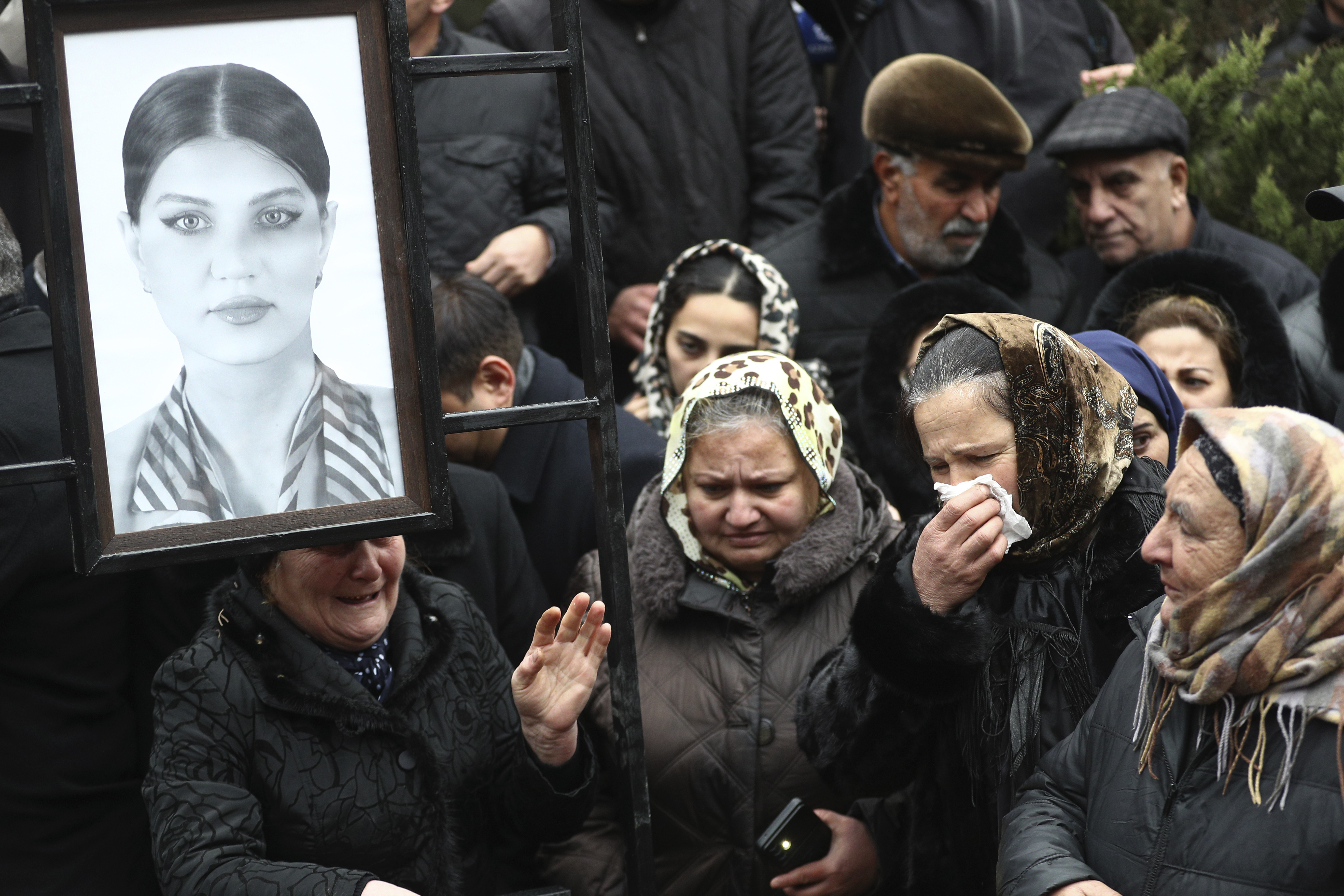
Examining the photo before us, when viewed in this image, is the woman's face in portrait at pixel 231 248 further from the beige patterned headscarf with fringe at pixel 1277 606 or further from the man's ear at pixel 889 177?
the man's ear at pixel 889 177

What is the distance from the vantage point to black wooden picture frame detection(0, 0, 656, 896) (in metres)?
1.94

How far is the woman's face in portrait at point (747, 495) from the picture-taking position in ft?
10.0

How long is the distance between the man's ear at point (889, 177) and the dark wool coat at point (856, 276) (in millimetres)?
37

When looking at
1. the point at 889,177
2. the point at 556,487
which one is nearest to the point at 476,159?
the point at 556,487

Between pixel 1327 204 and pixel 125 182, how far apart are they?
217cm

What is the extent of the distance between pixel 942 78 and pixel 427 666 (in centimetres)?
259

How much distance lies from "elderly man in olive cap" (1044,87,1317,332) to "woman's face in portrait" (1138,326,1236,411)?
27.4 inches

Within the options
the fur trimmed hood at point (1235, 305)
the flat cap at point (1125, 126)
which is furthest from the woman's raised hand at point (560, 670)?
the flat cap at point (1125, 126)

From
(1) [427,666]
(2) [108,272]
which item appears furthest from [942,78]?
(2) [108,272]

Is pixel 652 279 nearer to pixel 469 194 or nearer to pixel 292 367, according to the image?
pixel 469 194

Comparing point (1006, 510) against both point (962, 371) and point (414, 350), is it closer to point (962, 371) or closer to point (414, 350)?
point (962, 371)

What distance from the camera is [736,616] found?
2.98 meters

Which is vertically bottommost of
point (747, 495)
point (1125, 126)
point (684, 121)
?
point (747, 495)

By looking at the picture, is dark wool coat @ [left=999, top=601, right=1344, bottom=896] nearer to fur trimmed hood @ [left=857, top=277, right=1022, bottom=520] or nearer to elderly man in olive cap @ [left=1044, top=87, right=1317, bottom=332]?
fur trimmed hood @ [left=857, top=277, right=1022, bottom=520]
